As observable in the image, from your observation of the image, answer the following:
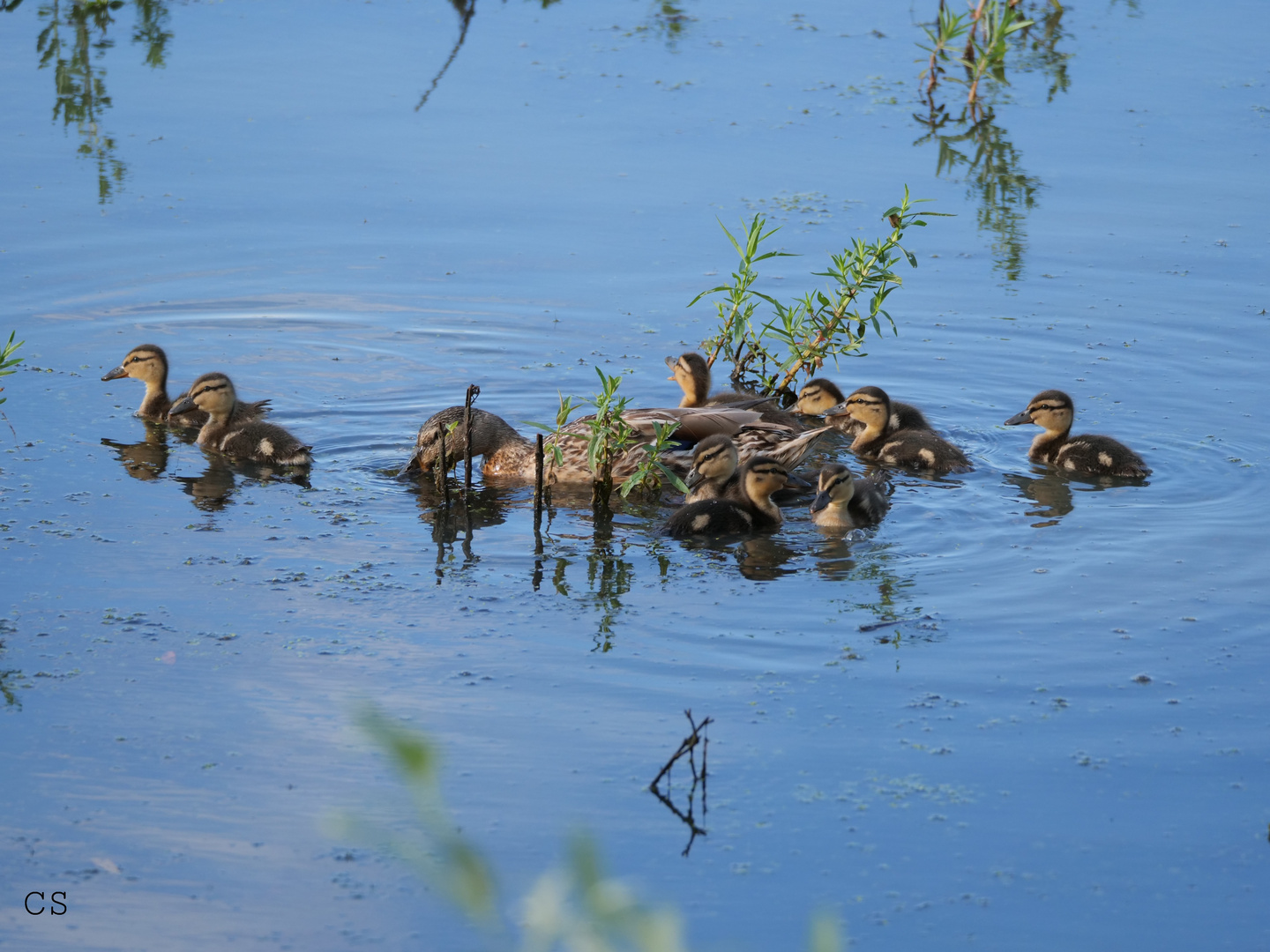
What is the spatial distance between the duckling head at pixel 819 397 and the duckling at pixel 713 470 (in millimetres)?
1199

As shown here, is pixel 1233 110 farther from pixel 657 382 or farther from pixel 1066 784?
pixel 1066 784

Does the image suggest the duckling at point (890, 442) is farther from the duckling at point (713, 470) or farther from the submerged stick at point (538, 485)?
the submerged stick at point (538, 485)

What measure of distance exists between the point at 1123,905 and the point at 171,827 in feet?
7.80

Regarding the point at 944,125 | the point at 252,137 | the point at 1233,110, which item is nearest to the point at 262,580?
the point at 252,137

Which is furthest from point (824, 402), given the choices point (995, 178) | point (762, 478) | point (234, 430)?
point (995, 178)

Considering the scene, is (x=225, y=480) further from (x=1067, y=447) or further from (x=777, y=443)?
(x=1067, y=447)

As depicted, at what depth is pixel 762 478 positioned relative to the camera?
6445 millimetres

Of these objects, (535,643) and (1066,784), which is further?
(535,643)

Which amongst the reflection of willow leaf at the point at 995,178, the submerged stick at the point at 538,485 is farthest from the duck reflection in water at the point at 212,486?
the reflection of willow leaf at the point at 995,178

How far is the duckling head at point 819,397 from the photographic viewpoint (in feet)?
25.9

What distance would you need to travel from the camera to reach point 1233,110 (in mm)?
11828

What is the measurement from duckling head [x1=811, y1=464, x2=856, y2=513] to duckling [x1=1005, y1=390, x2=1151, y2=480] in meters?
1.32

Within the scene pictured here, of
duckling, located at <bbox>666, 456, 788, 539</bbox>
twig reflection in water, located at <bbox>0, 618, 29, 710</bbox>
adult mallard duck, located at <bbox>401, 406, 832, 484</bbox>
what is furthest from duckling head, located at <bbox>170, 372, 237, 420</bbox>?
twig reflection in water, located at <bbox>0, 618, 29, 710</bbox>

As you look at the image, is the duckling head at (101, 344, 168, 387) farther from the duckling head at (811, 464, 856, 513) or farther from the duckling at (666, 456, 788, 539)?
the duckling head at (811, 464, 856, 513)
